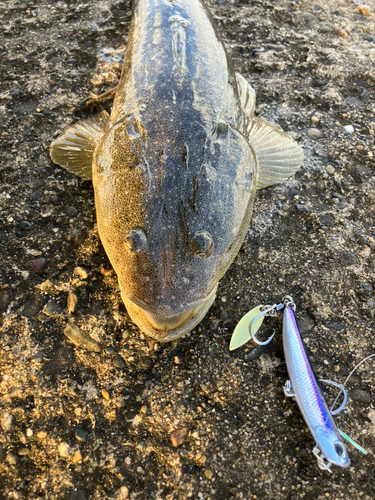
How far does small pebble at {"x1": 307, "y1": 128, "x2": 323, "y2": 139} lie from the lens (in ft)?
11.5

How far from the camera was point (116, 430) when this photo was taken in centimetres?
218

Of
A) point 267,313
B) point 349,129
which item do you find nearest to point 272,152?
point 349,129

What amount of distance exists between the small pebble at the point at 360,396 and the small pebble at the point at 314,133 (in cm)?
225

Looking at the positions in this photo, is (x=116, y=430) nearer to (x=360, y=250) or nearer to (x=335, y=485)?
(x=335, y=485)

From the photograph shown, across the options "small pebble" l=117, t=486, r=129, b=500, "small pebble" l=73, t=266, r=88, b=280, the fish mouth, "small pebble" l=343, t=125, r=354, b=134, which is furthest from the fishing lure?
"small pebble" l=343, t=125, r=354, b=134

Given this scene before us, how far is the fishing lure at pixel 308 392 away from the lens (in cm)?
207

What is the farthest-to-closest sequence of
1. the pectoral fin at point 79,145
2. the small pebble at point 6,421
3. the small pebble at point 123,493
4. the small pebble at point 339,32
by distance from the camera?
the small pebble at point 339,32 < the pectoral fin at point 79,145 < the small pebble at point 6,421 < the small pebble at point 123,493

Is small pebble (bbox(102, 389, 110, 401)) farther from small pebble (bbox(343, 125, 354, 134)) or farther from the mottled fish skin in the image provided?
small pebble (bbox(343, 125, 354, 134))

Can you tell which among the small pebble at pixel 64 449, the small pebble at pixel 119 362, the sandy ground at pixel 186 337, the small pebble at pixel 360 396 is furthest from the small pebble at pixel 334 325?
Result: the small pebble at pixel 64 449

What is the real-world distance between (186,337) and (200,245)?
73 centimetres

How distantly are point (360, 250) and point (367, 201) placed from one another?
50 centimetres

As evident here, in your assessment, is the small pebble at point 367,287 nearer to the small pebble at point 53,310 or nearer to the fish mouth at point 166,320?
the fish mouth at point 166,320

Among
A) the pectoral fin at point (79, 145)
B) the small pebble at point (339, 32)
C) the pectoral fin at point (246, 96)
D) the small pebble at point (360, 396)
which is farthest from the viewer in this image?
the small pebble at point (339, 32)

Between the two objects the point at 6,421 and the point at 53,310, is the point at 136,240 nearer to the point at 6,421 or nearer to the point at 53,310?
the point at 53,310
